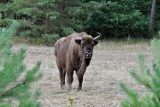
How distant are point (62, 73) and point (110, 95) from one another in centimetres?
211

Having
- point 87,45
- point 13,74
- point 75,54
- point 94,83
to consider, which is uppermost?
point 13,74

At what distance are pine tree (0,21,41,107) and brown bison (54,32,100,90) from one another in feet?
21.8

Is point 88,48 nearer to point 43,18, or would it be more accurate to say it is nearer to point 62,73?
point 62,73

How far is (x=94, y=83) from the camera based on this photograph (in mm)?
12469

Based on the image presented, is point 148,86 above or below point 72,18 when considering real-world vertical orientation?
above

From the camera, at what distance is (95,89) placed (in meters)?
11.4

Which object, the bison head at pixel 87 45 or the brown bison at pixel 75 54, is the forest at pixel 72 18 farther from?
the bison head at pixel 87 45

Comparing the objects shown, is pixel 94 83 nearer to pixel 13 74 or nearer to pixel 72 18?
pixel 13 74

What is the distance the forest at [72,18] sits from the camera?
26.7m

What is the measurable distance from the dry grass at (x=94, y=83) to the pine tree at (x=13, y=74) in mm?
4889

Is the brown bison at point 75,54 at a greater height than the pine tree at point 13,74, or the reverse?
the pine tree at point 13,74

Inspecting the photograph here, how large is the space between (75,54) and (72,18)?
16377 millimetres

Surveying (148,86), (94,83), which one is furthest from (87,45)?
(148,86)

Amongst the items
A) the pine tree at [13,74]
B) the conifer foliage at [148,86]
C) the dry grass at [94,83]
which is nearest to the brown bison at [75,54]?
the dry grass at [94,83]
